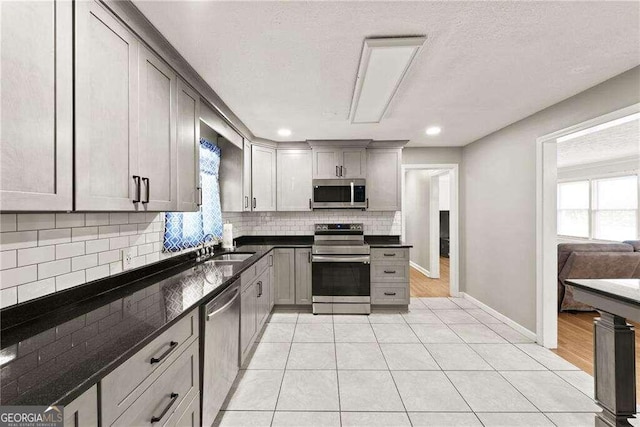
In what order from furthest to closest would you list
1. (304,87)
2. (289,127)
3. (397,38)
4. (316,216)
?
(316,216) < (289,127) < (304,87) < (397,38)

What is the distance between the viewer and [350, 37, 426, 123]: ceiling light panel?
1690 mm

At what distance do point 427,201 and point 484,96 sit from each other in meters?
3.58

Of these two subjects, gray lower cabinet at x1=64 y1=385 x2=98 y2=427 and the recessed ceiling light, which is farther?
the recessed ceiling light

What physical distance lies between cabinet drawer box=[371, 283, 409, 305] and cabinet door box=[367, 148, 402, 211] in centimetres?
113

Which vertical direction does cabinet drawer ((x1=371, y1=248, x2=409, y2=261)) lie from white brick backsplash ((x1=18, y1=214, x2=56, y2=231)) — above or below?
below

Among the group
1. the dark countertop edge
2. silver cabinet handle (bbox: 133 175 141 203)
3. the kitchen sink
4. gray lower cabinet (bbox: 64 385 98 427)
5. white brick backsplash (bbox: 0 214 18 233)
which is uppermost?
silver cabinet handle (bbox: 133 175 141 203)

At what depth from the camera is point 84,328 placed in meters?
1.13

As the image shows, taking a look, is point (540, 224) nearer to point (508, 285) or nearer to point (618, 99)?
point (508, 285)

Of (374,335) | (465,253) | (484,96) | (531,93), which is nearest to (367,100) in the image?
(484,96)

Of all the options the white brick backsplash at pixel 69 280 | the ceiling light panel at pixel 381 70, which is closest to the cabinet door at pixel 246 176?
the ceiling light panel at pixel 381 70

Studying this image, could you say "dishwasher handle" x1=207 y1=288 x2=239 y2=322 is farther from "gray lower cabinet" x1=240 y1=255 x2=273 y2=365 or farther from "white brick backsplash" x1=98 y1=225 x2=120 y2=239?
"white brick backsplash" x1=98 y1=225 x2=120 y2=239

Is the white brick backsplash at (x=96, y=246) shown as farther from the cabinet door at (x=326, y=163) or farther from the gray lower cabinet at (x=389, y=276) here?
the gray lower cabinet at (x=389, y=276)

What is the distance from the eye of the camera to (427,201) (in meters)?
5.95

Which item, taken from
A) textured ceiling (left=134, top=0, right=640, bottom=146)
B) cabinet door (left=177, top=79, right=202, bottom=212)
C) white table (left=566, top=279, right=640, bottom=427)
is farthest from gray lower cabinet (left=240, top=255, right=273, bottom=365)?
white table (left=566, top=279, right=640, bottom=427)
